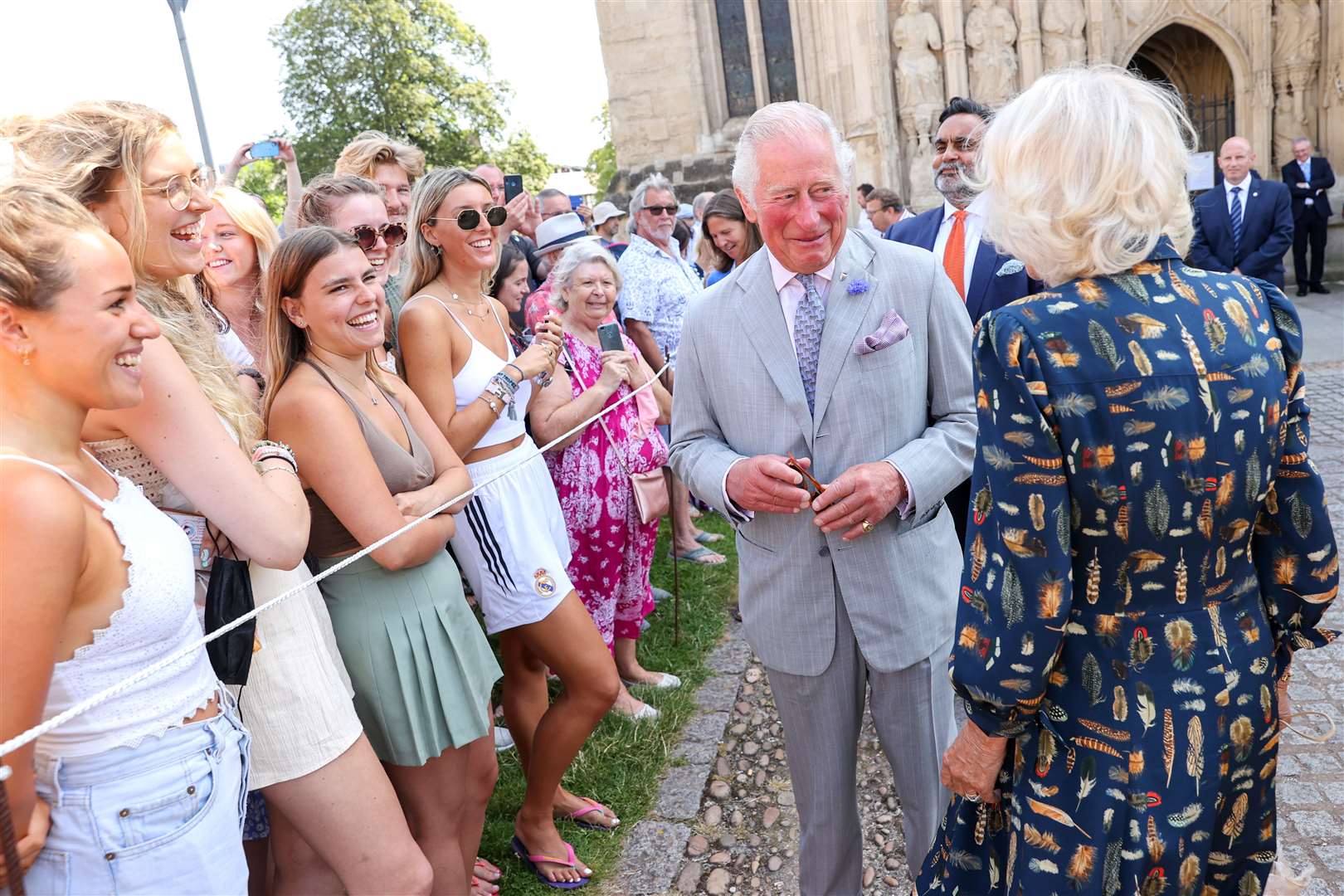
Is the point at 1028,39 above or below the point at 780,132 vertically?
above

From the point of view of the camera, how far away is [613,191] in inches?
734

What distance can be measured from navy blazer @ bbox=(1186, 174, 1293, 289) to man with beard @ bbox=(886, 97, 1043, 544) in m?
7.17

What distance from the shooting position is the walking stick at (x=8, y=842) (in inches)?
61.4

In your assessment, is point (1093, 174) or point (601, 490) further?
point (601, 490)

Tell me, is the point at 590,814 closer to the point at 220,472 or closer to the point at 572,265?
the point at 220,472

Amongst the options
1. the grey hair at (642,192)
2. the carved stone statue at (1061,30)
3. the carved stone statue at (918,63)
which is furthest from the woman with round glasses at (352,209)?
the carved stone statue at (1061,30)

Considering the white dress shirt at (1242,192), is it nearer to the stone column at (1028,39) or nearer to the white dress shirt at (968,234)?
the stone column at (1028,39)

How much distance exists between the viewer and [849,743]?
9.16 ft

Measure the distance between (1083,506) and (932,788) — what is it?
129cm

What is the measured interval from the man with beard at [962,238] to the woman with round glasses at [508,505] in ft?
4.83

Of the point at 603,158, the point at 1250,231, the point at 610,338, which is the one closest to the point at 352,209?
the point at 610,338

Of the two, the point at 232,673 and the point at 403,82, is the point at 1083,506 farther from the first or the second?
the point at 403,82

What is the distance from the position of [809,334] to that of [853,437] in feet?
1.07

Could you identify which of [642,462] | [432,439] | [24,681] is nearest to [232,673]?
[24,681]
